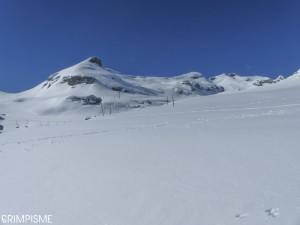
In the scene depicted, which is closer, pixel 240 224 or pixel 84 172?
pixel 240 224

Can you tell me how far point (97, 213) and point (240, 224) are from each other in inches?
165

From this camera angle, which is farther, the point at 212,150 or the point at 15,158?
the point at 15,158

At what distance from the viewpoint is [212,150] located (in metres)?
15.0

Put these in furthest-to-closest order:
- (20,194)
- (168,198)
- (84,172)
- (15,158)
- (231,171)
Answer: (15,158)
(84,172)
(20,194)
(231,171)
(168,198)

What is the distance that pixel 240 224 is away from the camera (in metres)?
7.99

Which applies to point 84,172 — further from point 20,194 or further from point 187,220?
point 187,220

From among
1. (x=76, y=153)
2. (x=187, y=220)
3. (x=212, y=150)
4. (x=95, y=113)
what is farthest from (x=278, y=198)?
(x=95, y=113)

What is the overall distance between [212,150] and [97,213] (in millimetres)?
6636

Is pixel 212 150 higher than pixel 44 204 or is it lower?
higher

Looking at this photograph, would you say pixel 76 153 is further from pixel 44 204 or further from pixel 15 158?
pixel 44 204

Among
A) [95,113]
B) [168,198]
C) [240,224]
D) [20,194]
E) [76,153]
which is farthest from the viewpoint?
[95,113]

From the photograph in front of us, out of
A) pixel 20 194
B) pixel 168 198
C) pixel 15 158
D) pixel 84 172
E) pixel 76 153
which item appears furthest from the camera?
pixel 15 158

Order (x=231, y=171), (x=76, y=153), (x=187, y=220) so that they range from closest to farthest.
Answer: (x=187, y=220) < (x=231, y=171) < (x=76, y=153)

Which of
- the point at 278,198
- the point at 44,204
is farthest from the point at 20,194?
the point at 278,198
